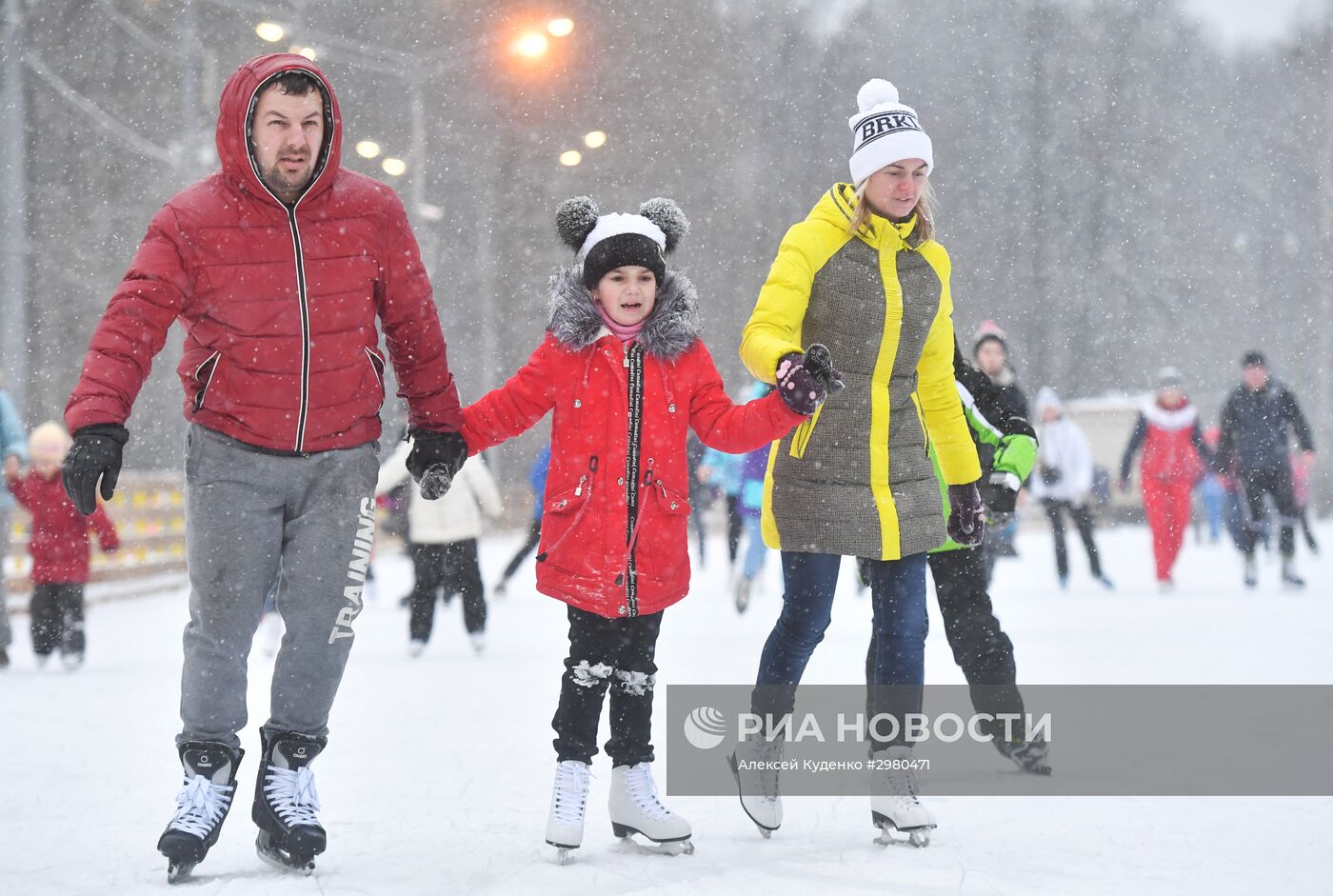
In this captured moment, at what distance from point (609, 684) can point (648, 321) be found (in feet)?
2.87

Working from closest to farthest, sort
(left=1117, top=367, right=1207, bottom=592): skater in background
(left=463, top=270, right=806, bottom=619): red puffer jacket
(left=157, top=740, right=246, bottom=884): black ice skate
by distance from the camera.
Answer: (left=157, top=740, right=246, bottom=884): black ice skate < (left=463, top=270, right=806, bottom=619): red puffer jacket < (left=1117, top=367, right=1207, bottom=592): skater in background

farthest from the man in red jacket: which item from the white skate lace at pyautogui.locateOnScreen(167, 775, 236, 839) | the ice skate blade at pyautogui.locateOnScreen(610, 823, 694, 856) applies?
the ice skate blade at pyautogui.locateOnScreen(610, 823, 694, 856)

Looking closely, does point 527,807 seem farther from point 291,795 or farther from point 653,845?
point 291,795

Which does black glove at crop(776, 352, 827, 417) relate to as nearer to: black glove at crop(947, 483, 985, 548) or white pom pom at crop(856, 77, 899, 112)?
black glove at crop(947, 483, 985, 548)

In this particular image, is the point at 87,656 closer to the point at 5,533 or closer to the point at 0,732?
the point at 5,533

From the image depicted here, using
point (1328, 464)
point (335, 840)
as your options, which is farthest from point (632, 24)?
point (335, 840)

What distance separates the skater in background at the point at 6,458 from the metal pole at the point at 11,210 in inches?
103

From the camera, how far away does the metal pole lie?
979 centimetres

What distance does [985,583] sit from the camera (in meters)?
4.12

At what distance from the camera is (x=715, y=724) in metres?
3.96

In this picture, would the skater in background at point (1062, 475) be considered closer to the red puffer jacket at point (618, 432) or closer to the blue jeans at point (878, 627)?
the blue jeans at point (878, 627)

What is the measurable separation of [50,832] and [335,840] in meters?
0.76

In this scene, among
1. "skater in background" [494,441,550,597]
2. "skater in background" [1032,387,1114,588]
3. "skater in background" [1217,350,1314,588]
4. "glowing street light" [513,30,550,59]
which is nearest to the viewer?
"skater in background" [494,441,550,597]

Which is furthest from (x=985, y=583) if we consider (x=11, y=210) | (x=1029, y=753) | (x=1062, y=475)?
(x=11, y=210)
